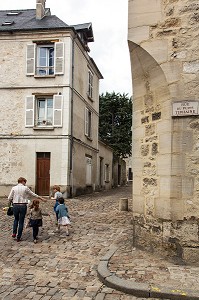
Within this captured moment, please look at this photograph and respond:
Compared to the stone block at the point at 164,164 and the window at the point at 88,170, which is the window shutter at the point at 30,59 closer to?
the window at the point at 88,170

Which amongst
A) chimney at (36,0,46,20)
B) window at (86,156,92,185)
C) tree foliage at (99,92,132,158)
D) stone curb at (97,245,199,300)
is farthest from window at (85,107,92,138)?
stone curb at (97,245,199,300)

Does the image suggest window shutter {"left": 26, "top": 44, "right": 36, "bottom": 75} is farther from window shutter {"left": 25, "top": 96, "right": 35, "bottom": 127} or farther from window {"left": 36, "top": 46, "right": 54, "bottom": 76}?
window shutter {"left": 25, "top": 96, "right": 35, "bottom": 127}

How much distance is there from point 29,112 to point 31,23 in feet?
17.2

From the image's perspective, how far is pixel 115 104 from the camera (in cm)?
3288

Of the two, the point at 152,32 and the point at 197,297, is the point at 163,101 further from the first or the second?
the point at 197,297

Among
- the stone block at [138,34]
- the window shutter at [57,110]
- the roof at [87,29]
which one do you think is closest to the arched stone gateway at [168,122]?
the stone block at [138,34]

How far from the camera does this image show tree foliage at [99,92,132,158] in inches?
1241

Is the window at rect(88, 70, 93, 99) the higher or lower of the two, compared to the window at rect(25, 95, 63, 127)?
higher

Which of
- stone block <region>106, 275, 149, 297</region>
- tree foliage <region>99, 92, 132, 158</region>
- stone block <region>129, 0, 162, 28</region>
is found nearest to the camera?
stone block <region>106, 275, 149, 297</region>

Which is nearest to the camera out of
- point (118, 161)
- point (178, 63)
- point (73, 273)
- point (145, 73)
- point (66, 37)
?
point (73, 273)

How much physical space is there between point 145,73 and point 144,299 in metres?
3.73

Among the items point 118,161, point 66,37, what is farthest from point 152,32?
point 118,161

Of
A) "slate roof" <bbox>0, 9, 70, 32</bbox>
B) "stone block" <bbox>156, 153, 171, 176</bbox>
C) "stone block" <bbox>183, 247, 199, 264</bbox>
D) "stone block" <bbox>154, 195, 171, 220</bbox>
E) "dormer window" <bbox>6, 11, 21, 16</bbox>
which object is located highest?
"dormer window" <bbox>6, 11, 21, 16</bbox>

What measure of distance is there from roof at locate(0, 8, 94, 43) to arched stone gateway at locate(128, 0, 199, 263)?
1242 cm
